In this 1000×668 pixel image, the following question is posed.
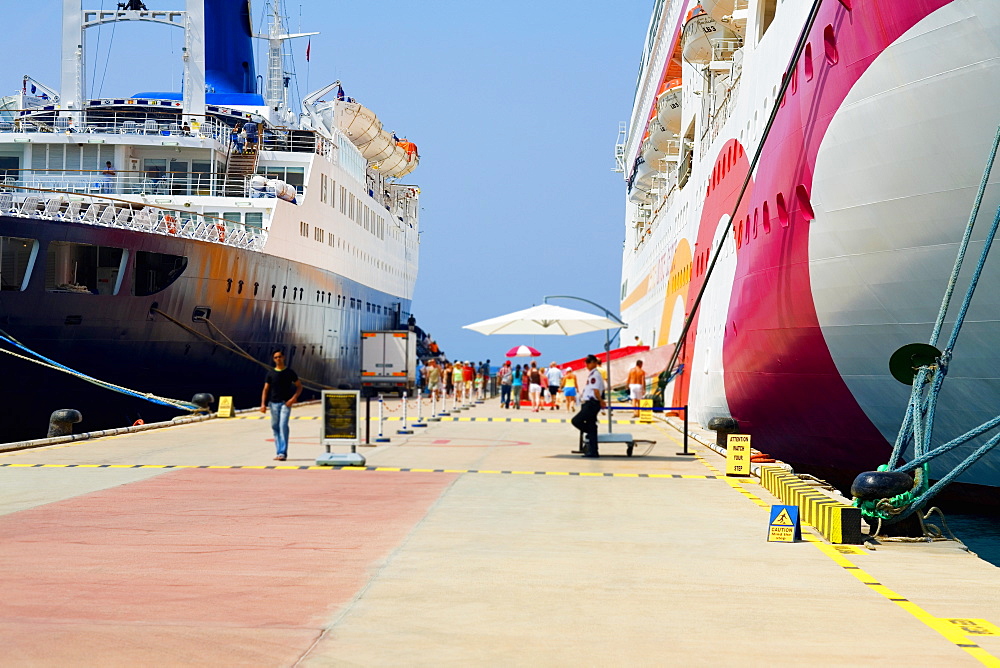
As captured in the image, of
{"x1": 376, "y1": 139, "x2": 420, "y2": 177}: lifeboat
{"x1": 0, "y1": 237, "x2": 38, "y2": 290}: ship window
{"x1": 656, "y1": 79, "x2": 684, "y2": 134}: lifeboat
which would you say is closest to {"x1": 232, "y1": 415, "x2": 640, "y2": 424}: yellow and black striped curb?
{"x1": 0, "y1": 237, "x2": 38, "y2": 290}: ship window

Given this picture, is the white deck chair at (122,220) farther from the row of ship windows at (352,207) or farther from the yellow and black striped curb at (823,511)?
the yellow and black striped curb at (823,511)

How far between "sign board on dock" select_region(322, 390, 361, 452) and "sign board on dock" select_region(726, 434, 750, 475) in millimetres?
5191

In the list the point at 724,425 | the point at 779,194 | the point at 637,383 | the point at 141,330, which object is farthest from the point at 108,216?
Result: the point at 779,194

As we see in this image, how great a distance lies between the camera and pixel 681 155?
33.8 m

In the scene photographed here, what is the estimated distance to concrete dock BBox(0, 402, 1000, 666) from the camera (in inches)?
234

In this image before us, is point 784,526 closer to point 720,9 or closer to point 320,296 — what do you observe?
point 720,9

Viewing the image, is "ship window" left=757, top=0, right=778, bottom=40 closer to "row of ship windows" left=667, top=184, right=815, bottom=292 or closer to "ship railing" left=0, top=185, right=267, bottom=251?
"row of ship windows" left=667, top=184, right=815, bottom=292

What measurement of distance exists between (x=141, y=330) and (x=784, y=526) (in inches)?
829

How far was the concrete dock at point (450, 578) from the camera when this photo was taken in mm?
5941

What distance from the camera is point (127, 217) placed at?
93.9 ft

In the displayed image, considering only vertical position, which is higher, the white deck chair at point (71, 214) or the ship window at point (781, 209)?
the white deck chair at point (71, 214)

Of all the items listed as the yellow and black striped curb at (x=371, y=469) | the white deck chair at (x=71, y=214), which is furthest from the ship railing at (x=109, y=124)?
the yellow and black striped curb at (x=371, y=469)

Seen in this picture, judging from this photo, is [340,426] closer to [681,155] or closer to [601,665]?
[601,665]

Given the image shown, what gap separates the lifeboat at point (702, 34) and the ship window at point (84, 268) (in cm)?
1447
